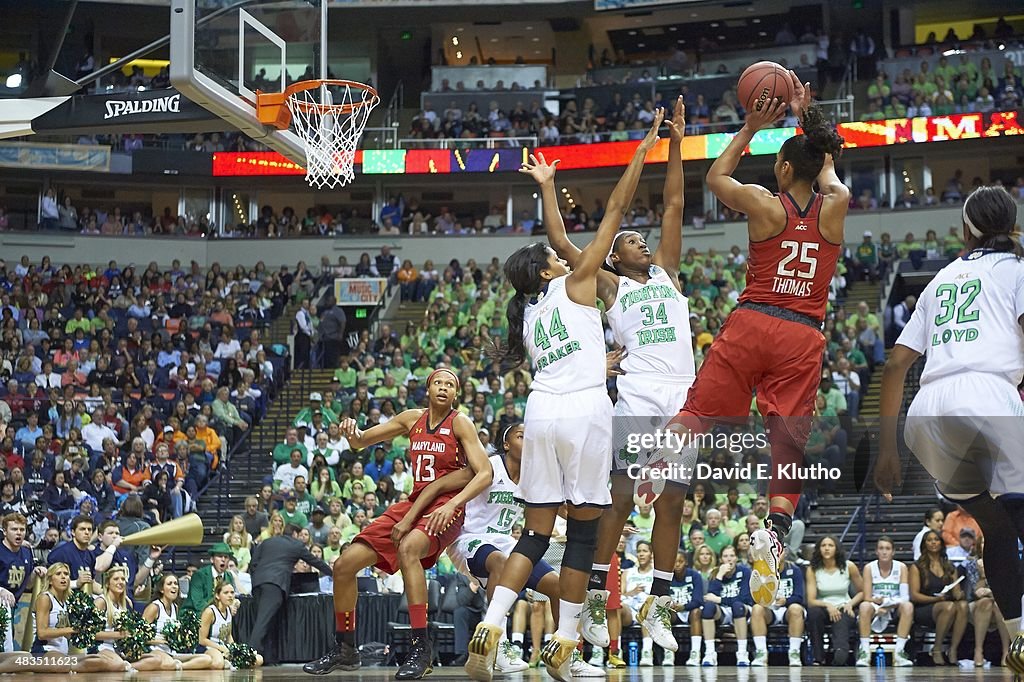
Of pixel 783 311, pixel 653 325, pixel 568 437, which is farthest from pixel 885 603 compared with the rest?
pixel 783 311

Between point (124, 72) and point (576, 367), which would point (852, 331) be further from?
point (124, 72)

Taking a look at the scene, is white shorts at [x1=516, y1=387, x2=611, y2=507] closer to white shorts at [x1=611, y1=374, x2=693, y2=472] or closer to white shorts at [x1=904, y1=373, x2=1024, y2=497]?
white shorts at [x1=611, y1=374, x2=693, y2=472]

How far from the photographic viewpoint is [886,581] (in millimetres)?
12633

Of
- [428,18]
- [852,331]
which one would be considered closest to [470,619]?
[852,331]

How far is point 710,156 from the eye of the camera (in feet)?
97.5

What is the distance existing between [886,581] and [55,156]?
2461cm

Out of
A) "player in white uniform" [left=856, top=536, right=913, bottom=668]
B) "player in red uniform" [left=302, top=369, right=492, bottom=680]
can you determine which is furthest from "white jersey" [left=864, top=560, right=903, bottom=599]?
"player in red uniform" [left=302, top=369, right=492, bottom=680]

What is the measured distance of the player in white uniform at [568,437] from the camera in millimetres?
7008

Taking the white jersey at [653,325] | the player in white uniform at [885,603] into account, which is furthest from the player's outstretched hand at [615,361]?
the player in white uniform at [885,603]

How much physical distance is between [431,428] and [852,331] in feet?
46.0

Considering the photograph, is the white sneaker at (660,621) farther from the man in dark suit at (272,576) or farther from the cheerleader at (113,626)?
the man in dark suit at (272,576)

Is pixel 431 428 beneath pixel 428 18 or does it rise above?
beneath

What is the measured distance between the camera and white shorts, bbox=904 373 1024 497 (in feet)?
18.3

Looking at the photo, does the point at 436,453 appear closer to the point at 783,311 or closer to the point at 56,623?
the point at 783,311
